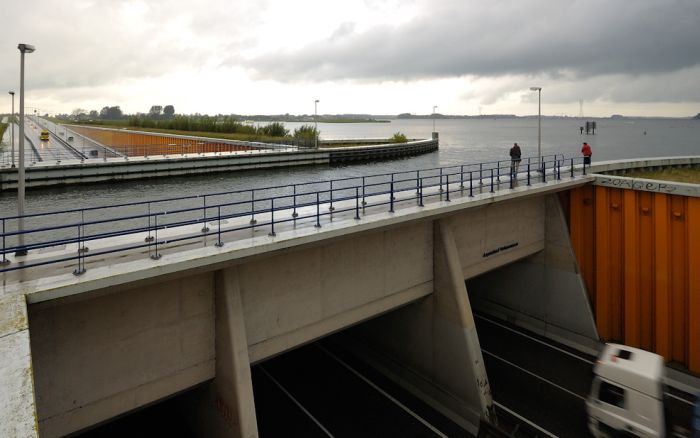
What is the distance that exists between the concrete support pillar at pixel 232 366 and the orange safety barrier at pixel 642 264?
13081 mm

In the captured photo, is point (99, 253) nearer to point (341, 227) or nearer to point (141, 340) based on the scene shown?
point (141, 340)

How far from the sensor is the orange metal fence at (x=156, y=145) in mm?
52031

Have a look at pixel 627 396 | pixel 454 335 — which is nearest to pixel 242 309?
pixel 454 335

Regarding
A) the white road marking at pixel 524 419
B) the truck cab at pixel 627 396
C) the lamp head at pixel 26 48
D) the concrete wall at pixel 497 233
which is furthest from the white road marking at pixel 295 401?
the lamp head at pixel 26 48

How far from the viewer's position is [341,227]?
10.5 meters

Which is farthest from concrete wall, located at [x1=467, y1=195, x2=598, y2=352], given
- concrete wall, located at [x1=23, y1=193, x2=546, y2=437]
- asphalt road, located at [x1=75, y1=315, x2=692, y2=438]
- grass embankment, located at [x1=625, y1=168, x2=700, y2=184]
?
grass embankment, located at [x1=625, y1=168, x2=700, y2=184]

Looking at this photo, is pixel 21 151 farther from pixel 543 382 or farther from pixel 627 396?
pixel 543 382

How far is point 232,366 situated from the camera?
8953mm

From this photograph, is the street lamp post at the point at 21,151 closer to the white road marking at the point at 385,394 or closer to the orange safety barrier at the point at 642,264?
the white road marking at the point at 385,394

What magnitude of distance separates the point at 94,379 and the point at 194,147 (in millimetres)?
55493

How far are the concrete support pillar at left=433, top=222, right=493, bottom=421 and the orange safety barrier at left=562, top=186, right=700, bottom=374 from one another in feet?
20.5

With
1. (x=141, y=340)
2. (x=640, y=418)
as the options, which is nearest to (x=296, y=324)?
(x=141, y=340)

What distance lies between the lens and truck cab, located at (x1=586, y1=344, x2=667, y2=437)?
1045 cm

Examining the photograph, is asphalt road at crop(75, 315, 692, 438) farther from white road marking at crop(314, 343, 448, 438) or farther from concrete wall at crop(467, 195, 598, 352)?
concrete wall at crop(467, 195, 598, 352)
